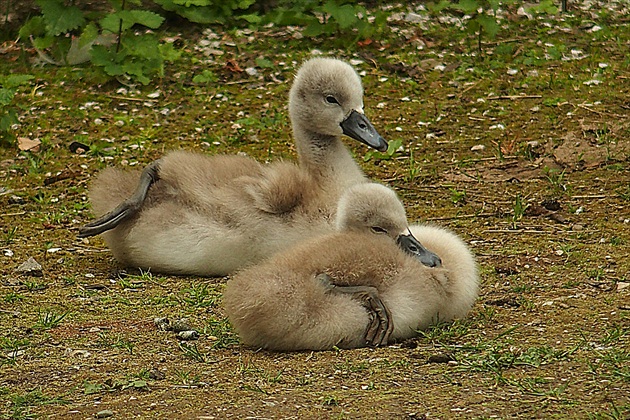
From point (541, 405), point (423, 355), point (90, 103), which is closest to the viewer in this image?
point (541, 405)

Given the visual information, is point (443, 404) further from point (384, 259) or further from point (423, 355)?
point (384, 259)

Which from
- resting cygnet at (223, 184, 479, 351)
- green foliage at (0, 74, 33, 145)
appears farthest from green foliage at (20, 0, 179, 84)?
resting cygnet at (223, 184, 479, 351)

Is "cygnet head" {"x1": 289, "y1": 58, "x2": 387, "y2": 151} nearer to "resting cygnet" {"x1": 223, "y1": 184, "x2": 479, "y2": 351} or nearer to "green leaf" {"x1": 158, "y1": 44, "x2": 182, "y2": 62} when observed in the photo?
"resting cygnet" {"x1": 223, "y1": 184, "x2": 479, "y2": 351}

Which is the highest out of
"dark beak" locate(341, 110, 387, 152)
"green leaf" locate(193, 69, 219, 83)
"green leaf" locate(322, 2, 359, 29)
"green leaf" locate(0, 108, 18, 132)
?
"dark beak" locate(341, 110, 387, 152)

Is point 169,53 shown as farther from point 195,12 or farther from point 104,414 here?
point 104,414

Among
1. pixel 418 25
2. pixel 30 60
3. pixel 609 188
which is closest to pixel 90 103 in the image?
pixel 30 60

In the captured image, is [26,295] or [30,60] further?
[30,60]

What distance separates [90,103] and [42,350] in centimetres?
473

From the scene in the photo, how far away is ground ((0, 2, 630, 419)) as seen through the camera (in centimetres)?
398

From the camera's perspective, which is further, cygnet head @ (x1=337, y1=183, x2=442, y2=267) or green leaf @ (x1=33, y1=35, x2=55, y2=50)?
green leaf @ (x1=33, y1=35, x2=55, y2=50)

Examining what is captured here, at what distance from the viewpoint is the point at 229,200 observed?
19.3ft

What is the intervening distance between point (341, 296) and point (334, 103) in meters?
2.18

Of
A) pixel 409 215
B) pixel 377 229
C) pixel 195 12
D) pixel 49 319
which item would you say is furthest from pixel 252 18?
pixel 377 229

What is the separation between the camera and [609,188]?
7.14 m
